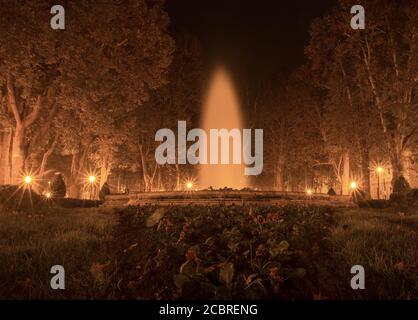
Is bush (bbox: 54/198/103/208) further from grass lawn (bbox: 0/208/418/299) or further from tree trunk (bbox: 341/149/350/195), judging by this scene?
tree trunk (bbox: 341/149/350/195)

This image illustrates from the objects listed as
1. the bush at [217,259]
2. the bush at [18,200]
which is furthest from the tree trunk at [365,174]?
the bush at [18,200]

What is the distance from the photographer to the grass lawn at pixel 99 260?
4.96 metres

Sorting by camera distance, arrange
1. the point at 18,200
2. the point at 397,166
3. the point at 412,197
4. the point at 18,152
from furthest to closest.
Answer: the point at 397,166 < the point at 18,152 < the point at 412,197 < the point at 18,200

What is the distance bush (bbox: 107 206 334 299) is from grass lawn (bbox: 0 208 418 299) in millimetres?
232

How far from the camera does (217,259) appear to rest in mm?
5488

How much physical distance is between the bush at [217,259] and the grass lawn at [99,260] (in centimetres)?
23

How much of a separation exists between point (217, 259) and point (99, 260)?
7.11 feet

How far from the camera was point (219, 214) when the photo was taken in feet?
27.9

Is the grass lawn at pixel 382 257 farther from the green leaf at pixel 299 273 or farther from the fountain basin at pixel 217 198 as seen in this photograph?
the fountain basin at pixel 217 198

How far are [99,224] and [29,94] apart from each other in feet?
39.8

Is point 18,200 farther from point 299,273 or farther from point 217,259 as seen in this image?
point 299,273

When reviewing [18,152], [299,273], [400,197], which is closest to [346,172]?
[400,197]
